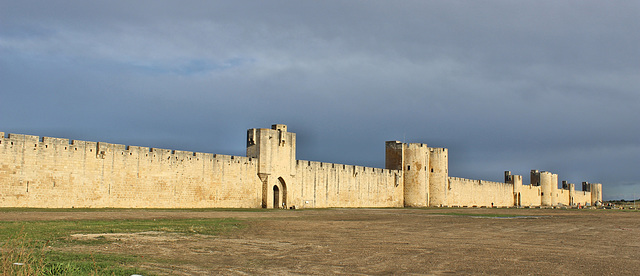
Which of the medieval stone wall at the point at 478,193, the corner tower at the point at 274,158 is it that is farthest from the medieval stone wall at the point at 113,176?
the medieval stone wall at the point at 478,193

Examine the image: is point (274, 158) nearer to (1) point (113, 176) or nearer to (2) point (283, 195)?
(2) point (283, 195)

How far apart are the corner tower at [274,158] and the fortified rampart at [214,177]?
0.06m

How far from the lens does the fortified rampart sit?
991 inches

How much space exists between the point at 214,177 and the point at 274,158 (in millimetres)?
5178

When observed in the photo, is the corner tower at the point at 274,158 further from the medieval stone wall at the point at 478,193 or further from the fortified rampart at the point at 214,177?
the medieval stone wall at the point at 478,193

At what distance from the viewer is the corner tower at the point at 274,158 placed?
36750 mm

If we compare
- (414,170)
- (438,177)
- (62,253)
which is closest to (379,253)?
(62,253)

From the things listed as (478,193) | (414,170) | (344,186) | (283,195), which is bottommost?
(283,195)

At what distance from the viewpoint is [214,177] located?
33344mm

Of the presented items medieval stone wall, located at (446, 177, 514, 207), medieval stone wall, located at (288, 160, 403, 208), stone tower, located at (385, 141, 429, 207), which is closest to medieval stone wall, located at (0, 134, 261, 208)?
medieval stone wall, located at (288, 160, 403, 208)

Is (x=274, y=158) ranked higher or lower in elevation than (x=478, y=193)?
higher

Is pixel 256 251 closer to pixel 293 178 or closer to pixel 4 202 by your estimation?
pixel 4 202

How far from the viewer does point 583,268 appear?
866 cm

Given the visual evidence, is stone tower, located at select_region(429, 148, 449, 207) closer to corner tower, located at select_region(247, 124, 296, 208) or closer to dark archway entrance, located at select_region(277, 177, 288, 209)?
corner tower, located at select_region(247, 124, 296, 208)
